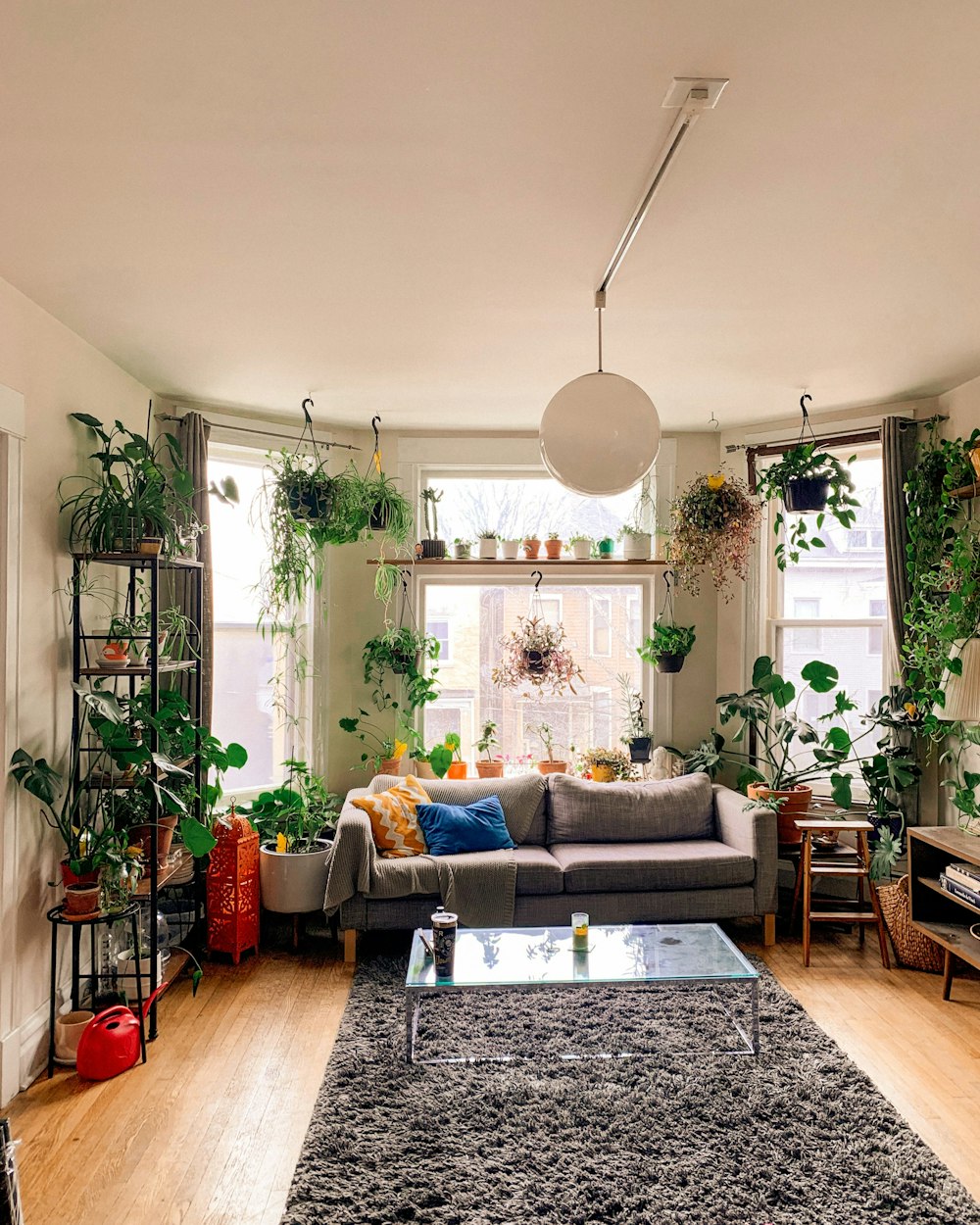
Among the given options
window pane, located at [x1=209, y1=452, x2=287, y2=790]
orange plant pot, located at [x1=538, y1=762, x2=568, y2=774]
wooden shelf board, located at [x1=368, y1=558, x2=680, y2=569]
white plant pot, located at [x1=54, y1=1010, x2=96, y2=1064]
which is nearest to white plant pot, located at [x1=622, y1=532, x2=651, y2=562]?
wooden shelf board, located at [x1=368, y1=558, x2=680, y2=569]

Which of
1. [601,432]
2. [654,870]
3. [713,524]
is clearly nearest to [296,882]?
[654,870]

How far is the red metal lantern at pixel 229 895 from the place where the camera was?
13.9ft

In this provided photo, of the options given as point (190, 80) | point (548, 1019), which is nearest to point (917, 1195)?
point (548, 1019)

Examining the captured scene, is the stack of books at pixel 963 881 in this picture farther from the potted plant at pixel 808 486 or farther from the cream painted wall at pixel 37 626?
the cream painted wall at pixel 37 626

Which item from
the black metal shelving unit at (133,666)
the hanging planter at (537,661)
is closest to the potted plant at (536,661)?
the hanging planter at (537,661)

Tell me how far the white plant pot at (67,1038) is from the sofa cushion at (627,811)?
2.36 m

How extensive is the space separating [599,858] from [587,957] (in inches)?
37.3

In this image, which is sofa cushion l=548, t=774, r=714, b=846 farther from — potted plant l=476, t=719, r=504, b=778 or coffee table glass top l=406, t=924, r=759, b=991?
coffee table glass top l=406, t=924, r=759, b=991

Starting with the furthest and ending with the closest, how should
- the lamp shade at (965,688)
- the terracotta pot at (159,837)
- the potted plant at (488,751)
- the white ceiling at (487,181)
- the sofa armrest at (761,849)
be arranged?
the potted plant at (488,751) → the sofa armrest at (761,849) → the lamp shade at (965,688) → the terracotta pot at (159,837) → the white ceiling at (487,181)

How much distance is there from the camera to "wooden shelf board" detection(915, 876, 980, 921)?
3681 mm

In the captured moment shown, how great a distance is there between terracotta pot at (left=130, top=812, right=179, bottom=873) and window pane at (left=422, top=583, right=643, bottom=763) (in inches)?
76.6

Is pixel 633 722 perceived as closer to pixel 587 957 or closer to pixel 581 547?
pixel 581 547

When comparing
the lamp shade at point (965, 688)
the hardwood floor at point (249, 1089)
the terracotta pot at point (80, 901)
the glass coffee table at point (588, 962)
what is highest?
the lamp shade at point (965, 688)

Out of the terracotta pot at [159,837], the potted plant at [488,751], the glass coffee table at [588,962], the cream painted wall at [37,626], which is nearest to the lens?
the cream painted wall at [37,626]
